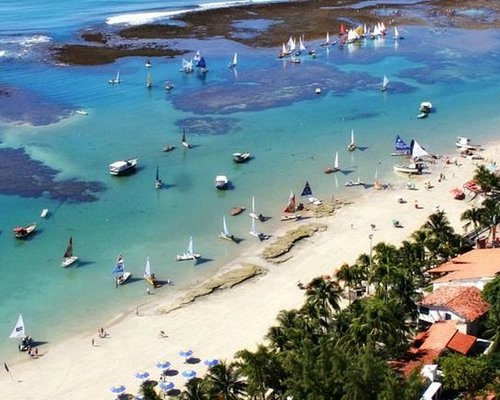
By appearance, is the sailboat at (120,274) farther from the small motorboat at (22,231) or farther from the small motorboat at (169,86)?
the small motorboat at (169,86)

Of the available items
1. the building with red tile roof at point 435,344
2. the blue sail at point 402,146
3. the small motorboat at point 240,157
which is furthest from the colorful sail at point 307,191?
the building with red tile roof at point 435,344

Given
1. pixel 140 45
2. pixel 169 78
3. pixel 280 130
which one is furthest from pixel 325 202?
pixel 140 45

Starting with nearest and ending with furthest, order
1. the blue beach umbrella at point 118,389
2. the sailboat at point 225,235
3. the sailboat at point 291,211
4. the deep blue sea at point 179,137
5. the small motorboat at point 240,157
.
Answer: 1. the blue beach umbrella at point 118,389
2. the deep blue sea at point 179,137
3. the sailboat at point 225,235
4. the sailboat at point 291,211
5. the small motorboat at point 240,157

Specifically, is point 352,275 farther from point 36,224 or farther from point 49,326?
point 36,224

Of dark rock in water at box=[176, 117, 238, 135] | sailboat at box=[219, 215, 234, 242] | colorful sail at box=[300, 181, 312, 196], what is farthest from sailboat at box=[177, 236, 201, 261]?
dark rock in water at box=[176, 117, 238, 135]

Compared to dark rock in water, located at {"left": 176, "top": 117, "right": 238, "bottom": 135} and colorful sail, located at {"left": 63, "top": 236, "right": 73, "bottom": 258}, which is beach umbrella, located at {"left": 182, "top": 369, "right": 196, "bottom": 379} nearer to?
colorful sail, located at {"left": 63, "top": 236, "right": 73, "bottom": 258}

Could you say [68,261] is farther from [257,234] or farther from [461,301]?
[461,301]
